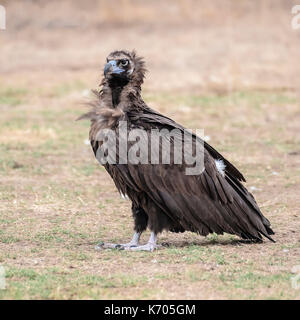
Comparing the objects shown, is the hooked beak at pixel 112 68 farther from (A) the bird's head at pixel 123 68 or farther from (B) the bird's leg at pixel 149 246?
(B) the bird's leg at pixel 149 246

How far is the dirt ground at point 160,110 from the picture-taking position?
20.0ft

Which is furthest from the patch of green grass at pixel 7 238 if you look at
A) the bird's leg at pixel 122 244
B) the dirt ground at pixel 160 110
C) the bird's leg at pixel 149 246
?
the bird's leg at pixel 149 246

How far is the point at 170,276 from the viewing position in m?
6.03

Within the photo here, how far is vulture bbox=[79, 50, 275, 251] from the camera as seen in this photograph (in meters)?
6.75

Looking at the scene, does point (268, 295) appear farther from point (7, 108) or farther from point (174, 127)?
point (7, 108)

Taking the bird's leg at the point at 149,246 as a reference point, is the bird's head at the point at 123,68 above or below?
above

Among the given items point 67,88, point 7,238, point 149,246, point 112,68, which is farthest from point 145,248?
point 67,88

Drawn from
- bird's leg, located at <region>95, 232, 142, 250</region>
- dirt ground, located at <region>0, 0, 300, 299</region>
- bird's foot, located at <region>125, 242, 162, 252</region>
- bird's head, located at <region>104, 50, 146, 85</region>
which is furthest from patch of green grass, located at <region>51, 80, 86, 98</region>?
bird's foot, located at <region>125, 242, 162, 252</region>

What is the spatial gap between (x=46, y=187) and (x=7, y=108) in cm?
668

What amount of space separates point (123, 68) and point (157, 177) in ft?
3.69

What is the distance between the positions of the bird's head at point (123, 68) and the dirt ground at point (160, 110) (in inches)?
60.7

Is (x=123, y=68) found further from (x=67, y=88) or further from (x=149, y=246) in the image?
(x=67, y=88)

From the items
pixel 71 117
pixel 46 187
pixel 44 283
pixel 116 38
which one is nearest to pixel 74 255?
pixel 44 283

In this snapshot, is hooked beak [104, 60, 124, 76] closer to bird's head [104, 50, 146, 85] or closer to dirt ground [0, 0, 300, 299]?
bird's head [104, 50, 146, 85]
